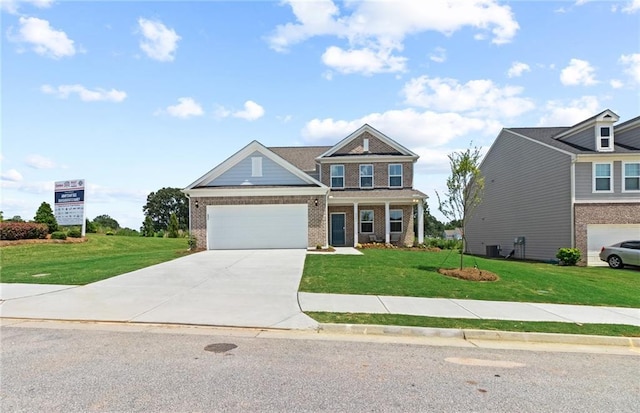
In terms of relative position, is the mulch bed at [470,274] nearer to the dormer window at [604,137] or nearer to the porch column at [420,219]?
the porch column at [420,219]

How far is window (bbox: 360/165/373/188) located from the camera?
25.2 meters

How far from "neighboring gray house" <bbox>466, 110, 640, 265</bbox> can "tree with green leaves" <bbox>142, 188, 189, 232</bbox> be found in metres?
64.2

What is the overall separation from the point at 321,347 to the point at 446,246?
64.4 feet

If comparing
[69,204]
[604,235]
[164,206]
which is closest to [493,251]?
[604,235]

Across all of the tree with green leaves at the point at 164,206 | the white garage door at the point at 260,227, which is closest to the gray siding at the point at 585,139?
the white garage door at the point at 260,227

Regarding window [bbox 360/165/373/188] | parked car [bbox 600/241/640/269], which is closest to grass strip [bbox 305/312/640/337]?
parked car [bbox 600/241/640/269]

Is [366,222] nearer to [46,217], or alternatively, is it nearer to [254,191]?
[254,191]

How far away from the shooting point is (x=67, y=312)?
8188 millimetres

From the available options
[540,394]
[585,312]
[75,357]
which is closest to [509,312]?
[585,312]

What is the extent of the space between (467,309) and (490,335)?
1.82 meters

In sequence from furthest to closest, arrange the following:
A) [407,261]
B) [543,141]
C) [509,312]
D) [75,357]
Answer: [543,141], [407,261], [509,312], [75,357]

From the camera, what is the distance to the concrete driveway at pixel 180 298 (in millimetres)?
7875

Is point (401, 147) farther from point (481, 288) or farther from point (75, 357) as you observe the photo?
point (75, 357)

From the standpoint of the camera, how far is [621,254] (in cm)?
1930
